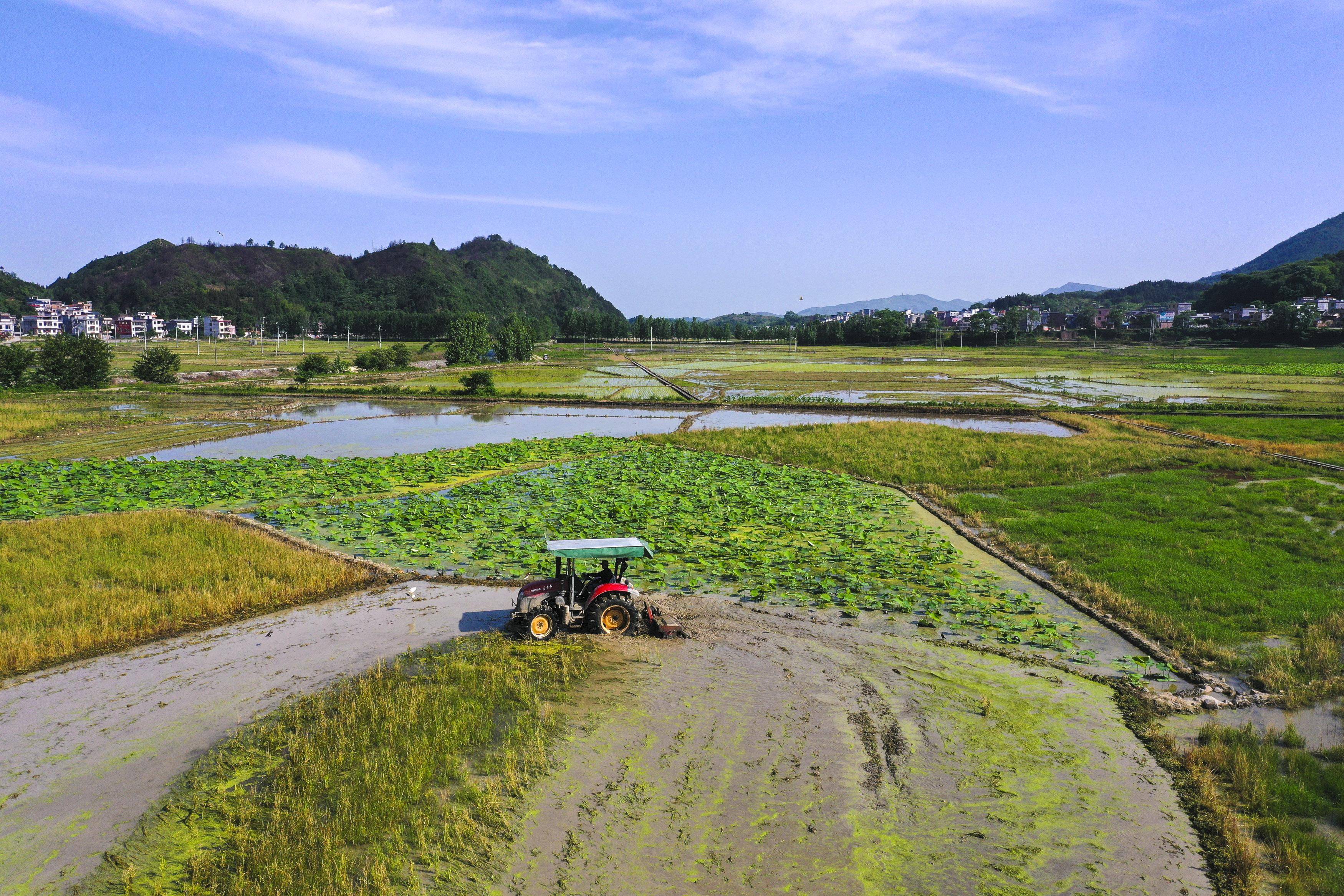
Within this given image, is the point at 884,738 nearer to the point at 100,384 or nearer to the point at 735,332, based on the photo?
the point at 100,384

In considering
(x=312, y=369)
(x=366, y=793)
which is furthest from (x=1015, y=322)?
(x=366, y=793)

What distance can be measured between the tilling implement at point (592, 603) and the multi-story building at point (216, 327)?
162884 millimetres

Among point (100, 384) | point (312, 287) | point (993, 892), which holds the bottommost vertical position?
point (993, 892)

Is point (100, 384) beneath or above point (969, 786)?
A: above

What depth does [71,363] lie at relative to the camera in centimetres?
5106

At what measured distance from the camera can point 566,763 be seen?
8266mm

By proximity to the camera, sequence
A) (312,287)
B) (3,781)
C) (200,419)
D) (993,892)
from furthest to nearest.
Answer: (312,287)
(200,419)
(3,781)
(993,892)

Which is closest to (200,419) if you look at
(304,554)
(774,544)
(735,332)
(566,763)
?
(304,554)

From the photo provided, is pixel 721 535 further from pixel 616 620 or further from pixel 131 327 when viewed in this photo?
pixel 131 327

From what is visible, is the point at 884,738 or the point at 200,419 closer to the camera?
the point at 884,738

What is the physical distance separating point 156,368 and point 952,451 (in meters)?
56.7

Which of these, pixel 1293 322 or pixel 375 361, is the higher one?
pixel 1293 322

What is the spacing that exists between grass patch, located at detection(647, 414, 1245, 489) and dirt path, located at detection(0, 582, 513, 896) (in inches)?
655

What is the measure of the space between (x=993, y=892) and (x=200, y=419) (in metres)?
41.8
